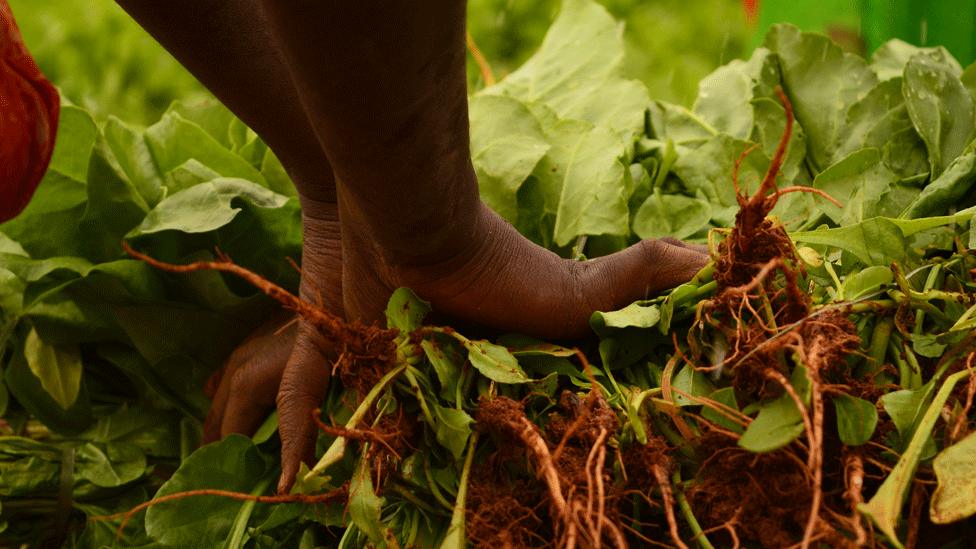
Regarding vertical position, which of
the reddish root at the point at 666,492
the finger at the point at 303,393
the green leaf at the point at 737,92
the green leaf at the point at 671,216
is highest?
the green leaf at the point at 737,92

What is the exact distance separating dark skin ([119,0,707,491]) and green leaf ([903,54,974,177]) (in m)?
0.33

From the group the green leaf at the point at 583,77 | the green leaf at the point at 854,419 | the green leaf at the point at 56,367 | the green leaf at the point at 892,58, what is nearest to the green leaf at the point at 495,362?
the green leaf at the point at 854,419

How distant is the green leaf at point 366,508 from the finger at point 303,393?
0.17 m

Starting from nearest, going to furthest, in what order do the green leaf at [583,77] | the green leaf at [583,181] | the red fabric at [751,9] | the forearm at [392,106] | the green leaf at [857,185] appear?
the forearm at [392,106] < the green leaf at [857,185] < the green leaf at [583,181] < the green leaf at [583,77] < the red fabric at [751,9]

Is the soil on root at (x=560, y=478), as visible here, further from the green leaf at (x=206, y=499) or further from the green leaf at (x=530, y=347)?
the green leaf at (x=206, y=499)

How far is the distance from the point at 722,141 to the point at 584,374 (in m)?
0.39

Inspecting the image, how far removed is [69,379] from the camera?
1022mm

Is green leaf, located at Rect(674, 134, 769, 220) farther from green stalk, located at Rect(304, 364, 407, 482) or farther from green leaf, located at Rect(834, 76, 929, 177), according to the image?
green stalk, located at Rect(304, 364, 407, 482)

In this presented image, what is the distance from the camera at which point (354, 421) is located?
0.66 meters

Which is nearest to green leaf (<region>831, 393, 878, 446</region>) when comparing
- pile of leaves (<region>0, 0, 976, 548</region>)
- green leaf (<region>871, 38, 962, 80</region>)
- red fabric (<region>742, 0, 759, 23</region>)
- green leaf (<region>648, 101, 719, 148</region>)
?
pile of leaves (<region>0, 0, 976, 548</region>)

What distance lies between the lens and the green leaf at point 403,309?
27.5 inches

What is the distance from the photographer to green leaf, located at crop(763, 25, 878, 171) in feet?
3.26

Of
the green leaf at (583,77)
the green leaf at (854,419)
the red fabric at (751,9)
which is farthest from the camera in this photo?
the red fabric at (751,9)

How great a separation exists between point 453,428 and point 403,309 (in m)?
0.11
